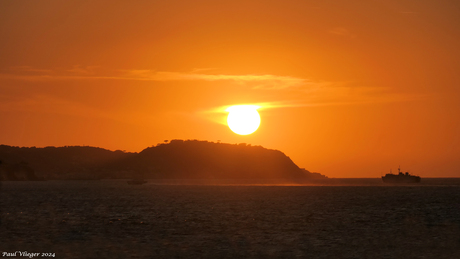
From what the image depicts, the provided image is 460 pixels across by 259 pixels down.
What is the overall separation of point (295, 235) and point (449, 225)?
28.5 metres

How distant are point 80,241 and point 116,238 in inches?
183

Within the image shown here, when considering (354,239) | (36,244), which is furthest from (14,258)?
(354,239)

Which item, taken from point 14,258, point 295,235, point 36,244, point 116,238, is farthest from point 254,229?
point 14,258

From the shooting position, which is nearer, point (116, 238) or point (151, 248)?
point (151, 248)

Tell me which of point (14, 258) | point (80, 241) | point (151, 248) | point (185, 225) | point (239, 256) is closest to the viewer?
point (14, 258)

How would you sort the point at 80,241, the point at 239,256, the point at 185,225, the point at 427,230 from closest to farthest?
the point at 239,256 < the point at 80,241 < the point at 427,230 < the point at 185,225

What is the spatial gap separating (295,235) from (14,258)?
34.0m

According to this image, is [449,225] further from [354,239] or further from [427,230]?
[354,239]

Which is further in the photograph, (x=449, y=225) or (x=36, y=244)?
(x=449, y=225)

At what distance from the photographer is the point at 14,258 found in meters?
47.0

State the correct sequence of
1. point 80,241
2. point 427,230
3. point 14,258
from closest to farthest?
point 14,258, point 80,241, point 427,230

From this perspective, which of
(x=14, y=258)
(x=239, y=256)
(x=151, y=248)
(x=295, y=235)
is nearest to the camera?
(x=14, y=258)

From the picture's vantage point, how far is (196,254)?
51531mm

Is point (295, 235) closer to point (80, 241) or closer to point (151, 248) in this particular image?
point (151, 248)
